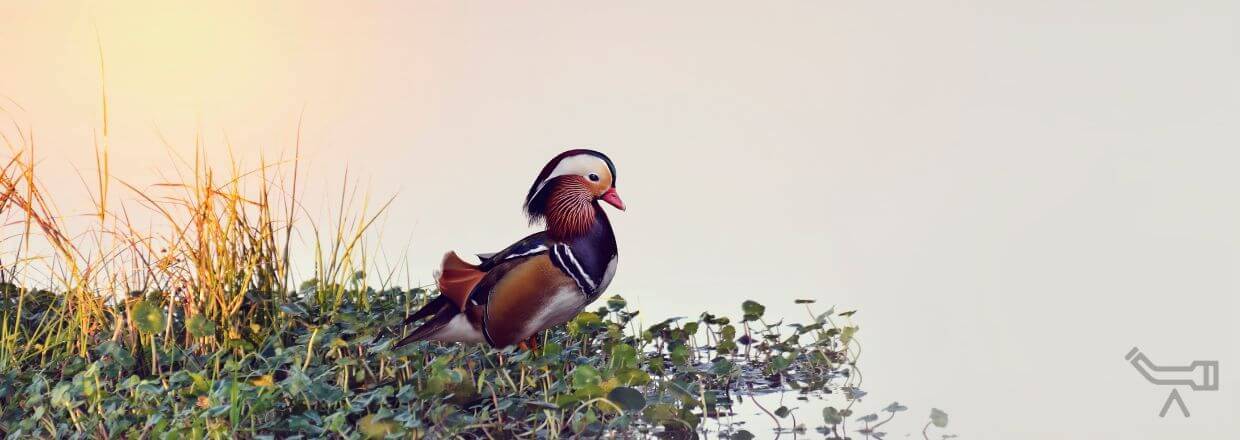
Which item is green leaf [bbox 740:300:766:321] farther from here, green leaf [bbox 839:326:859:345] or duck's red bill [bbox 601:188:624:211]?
duck's red bill [bbox 601:188:624:211]

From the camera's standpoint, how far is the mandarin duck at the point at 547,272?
4.37 m

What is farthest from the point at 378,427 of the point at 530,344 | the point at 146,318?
the point at 146,318

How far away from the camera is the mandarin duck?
437cm

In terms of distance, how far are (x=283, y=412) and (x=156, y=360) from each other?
101 cm

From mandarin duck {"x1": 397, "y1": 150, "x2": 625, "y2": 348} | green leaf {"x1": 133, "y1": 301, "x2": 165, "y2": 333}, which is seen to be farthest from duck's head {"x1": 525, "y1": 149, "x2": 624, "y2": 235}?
green leaf {"x1": 133, "y1": 301, "x2": 165, "y2": 333}

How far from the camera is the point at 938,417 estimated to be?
4254mm

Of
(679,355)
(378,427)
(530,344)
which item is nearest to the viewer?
(378,427)

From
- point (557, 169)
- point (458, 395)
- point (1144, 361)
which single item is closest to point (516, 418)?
point (458, 395)

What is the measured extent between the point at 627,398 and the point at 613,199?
39.3 inches

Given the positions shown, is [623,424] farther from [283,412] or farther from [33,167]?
[33,167]

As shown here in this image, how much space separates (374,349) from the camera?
171 inches

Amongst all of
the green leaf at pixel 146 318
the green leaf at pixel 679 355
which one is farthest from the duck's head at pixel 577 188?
the green leaf at pixel 146 318

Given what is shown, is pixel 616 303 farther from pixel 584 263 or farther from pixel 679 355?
pixel 584 263

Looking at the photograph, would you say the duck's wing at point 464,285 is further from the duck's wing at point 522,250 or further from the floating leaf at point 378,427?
the floating leaf at point 378,427
